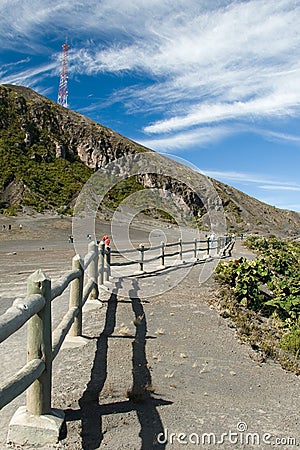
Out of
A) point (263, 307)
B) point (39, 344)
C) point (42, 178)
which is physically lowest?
point (263, 307)

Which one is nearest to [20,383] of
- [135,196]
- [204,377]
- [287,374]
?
[204,377]

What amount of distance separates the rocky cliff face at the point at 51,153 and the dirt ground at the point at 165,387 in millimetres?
50448

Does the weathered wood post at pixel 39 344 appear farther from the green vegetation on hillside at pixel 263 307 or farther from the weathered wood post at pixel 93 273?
the weathered wood post at pixel 93 273

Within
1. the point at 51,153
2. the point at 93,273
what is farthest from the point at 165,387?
the point at 51,153

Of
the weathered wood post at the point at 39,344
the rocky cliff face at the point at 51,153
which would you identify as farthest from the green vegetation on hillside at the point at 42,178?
the weathered wood post at the point at 39,344

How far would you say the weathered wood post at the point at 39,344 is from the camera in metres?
3.80

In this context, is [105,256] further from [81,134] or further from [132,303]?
[81,134]

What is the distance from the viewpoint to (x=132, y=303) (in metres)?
9.66

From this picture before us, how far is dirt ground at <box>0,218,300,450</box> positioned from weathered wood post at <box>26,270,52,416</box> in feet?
1.10

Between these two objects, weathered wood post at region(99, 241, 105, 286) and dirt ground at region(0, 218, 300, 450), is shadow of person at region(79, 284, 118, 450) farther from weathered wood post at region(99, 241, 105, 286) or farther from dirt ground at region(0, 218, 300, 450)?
Result: weathered wood post at region(99, 241, 105, 286)

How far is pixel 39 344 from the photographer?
3834 mm

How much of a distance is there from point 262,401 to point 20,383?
316 cm

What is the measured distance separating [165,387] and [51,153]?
7591 cm

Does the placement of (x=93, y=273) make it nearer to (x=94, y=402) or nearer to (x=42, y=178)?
(x=94, y=402)
